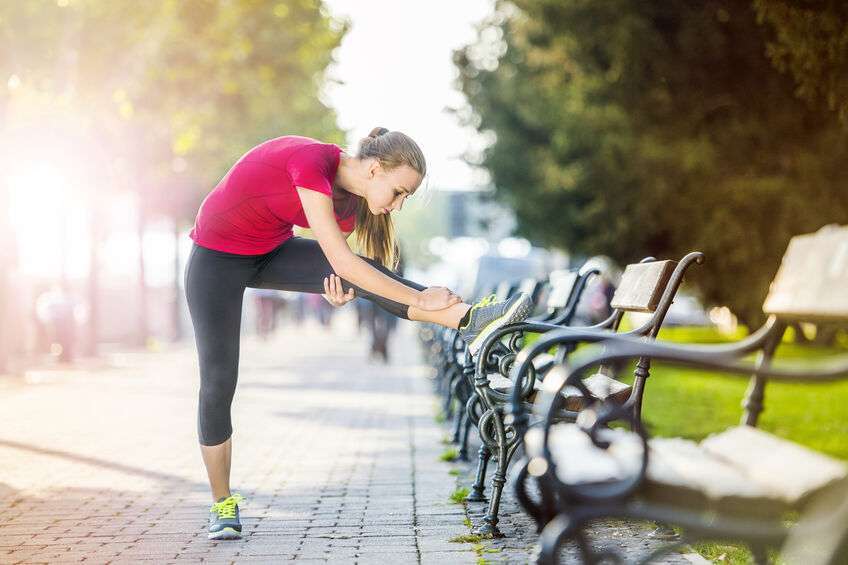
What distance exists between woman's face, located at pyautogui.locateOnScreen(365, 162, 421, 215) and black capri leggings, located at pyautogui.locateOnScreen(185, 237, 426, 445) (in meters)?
0.31

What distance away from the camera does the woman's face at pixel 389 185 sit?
16.1 feet

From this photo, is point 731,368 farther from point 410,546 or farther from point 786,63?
point 786,63

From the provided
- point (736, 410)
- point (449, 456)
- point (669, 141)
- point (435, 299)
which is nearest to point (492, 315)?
point (435, 299)

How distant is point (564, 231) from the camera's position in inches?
1334

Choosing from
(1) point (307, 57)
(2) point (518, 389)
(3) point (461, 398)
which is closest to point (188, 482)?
(3) point (461, 398)

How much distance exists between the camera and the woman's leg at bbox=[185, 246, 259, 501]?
513 cm

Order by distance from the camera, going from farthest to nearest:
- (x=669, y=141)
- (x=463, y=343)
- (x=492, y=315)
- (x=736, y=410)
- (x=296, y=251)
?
(x=669, y=141) → (x=736, y=410) → (x=463, y=343) → (x=296, y=251) → (x=492, y=315)

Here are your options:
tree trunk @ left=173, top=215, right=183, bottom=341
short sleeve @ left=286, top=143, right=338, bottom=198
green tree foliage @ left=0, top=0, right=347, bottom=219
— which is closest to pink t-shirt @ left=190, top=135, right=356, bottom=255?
short sleeve @ left=286, top=143, right=338, bottom=198

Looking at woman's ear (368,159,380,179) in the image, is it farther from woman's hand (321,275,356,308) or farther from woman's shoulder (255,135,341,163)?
woman's hand (321,275,356,308)

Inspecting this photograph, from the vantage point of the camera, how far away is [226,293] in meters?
5.15

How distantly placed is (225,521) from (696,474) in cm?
261

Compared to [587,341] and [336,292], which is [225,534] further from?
[587,341]

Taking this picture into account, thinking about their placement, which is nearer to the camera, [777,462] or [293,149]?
[777,462]

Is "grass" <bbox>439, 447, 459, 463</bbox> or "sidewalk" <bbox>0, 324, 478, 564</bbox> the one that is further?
"grass" <bbox>439, 447, 459, 463</bbox>
